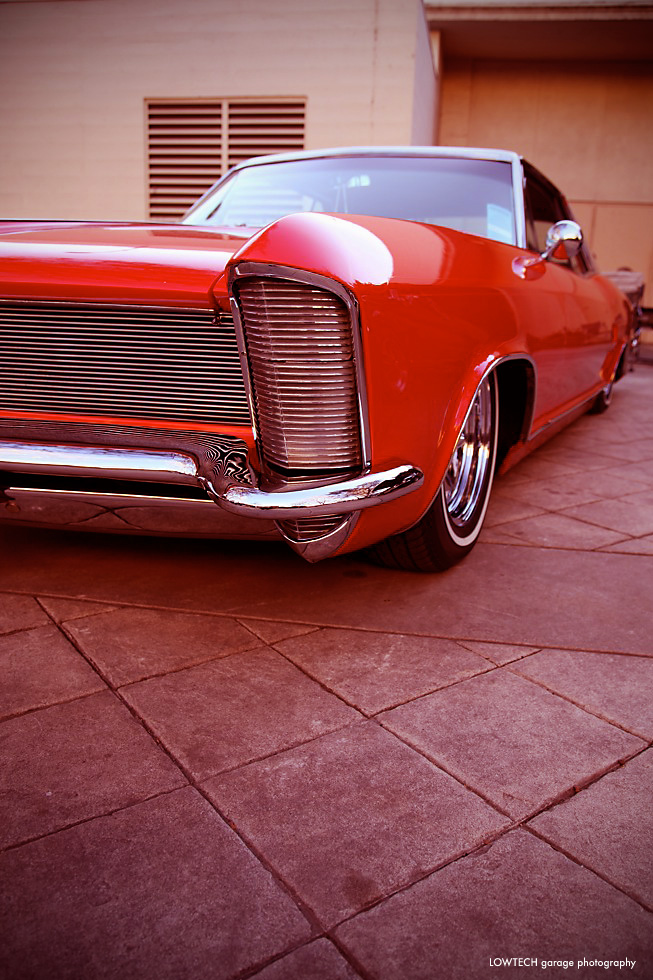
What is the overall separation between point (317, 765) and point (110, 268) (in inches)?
47.5

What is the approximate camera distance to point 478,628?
2.13 metres

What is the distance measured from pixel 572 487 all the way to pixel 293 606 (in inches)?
76.5

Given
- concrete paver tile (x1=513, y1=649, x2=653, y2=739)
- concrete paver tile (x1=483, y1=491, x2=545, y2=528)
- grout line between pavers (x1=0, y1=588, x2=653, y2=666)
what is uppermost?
concrete paver tile (x1=513, y1=649, x2=653, y2=739)

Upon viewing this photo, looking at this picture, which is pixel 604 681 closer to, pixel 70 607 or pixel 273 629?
pixel 273 629

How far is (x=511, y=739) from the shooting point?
163 centimetres

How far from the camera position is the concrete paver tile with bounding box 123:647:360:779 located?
1.56 metres

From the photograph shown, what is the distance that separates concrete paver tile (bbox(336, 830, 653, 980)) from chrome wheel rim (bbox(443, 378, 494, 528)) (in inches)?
53.1

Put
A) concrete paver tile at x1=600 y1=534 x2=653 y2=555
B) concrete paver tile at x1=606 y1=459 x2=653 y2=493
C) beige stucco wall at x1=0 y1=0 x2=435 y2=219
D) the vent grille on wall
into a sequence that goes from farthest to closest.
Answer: the vent grille on wall → beige stucco wall at x1=0 y1=0 x2=435 y2=219 → concrete paver tile at x1=606 y1=459 x2=653 y2=493 → concrete paver tile at x1=600 y1=534 x2=653 y2=555

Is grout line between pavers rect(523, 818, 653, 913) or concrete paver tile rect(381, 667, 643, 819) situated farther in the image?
concrete paver tile rect(381, 667, 643, 819)

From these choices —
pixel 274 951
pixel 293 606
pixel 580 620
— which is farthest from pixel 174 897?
pixel 580 620

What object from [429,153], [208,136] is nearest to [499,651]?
[429,153]

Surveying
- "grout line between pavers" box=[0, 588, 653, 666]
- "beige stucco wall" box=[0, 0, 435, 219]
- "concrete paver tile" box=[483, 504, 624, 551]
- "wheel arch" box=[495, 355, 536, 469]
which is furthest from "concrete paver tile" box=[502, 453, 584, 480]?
"beige stucco wall" box=[0, 0, 435, 219]

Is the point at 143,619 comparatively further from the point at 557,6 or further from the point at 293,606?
the point at 557,6

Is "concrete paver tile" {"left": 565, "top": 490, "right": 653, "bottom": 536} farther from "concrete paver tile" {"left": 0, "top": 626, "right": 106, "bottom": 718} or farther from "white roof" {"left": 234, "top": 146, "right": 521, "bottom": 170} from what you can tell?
"concrete paver tile" {"left": 0, "top": 626, "right": 106, "bottom": 718}
